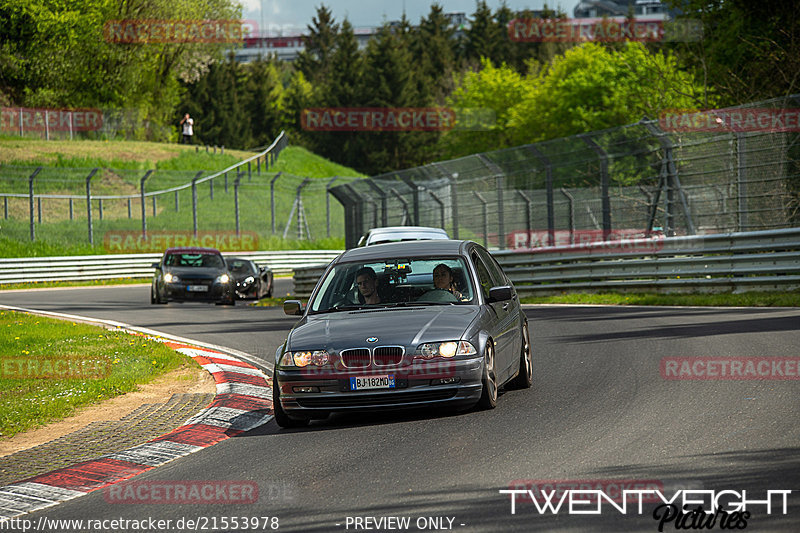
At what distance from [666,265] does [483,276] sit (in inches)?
427

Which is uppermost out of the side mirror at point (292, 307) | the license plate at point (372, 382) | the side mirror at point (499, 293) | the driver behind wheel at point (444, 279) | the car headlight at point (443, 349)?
the driver behind wheel at point (444, 279)

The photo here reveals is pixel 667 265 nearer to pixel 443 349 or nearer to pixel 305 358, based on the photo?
pixel 443 349

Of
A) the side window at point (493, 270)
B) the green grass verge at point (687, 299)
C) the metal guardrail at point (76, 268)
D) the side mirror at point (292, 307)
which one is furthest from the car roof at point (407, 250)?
the metal guardrail at point (76, 268)

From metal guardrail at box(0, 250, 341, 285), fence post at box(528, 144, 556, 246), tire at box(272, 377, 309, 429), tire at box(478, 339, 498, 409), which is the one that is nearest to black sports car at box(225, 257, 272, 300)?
fence post at box(528, 144, 556, 246)

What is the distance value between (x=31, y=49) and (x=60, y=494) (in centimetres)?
5683

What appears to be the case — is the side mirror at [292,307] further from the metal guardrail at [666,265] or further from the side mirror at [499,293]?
the metal guardrail at [666,265]

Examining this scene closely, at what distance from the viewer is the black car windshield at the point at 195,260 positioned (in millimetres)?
26703

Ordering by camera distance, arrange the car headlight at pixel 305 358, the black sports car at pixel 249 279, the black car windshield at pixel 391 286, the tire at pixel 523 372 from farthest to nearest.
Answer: the black sports car at pixel 249 279, the tire at pixel 523 372, the black car windshield at pixel 391 286, the car headlight at pixel 305 358

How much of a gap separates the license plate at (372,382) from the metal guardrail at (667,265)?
11801 mm

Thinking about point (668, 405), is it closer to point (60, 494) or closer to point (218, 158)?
point (60, 494)

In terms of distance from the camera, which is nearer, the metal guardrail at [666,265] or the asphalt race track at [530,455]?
the asphalt race track at [530,455]

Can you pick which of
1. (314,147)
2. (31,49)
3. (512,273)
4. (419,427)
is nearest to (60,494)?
(419,427)

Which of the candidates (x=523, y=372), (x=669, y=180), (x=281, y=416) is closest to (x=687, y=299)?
(x=669, y=180)

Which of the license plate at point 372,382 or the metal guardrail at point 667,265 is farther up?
the license plate at point 372,382
